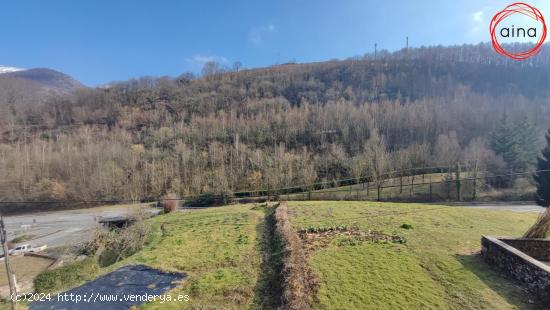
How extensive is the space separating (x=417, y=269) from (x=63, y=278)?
1393 centimetres

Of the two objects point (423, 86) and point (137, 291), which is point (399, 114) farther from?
point (137, 291)

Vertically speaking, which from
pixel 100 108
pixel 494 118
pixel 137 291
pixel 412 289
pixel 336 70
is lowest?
pixel 137 291

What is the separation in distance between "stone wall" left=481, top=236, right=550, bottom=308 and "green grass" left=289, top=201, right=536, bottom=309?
0.37m

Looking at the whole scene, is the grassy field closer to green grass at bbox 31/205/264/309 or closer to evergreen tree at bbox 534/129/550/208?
green grass at bbox 31/205/264/309

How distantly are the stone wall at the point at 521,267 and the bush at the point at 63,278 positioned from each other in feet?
51.4

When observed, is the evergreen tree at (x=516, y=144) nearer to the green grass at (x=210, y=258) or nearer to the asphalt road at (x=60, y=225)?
the asphalt road at (x=60, y=225)

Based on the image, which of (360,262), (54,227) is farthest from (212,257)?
(54,227)

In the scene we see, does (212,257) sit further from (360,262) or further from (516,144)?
(516,144)

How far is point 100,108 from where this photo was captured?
10356 cm

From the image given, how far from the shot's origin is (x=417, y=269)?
9852 millimetres

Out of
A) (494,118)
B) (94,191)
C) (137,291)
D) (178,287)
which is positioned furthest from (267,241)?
(494,118)

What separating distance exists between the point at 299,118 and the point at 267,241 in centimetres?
6576

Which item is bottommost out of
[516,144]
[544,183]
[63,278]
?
[63,278]

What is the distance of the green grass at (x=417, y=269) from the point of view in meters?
7.96
